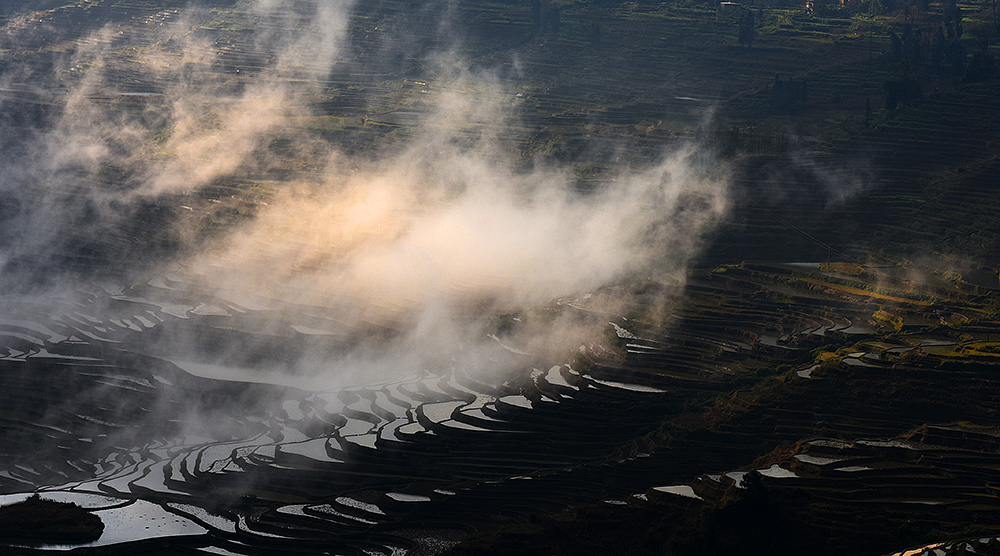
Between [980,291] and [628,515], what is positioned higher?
[980,291]

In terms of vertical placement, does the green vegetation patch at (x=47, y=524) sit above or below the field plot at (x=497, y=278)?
below

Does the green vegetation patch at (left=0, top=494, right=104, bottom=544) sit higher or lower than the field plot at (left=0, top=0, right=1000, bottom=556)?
lower

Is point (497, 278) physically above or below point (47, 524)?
above

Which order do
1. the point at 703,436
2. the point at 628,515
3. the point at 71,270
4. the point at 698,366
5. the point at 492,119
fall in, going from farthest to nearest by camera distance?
the point at 492,119
the point at 71,270
the point at 698,366
the point at 703,436
the point at 628,515

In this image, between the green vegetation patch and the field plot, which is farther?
the field plot

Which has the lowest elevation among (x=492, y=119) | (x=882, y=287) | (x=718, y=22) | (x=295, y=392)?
(x=295, y=392)

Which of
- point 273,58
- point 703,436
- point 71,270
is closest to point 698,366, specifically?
point 703,436

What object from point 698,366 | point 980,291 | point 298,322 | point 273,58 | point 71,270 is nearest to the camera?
point 698,366

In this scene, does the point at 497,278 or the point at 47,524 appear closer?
the point at 47,524

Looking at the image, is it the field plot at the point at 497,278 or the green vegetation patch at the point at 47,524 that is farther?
the field plot at the point at 497,278

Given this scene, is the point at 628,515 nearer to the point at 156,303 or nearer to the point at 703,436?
the point at 703,436

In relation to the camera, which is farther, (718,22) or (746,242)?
(718,22)
